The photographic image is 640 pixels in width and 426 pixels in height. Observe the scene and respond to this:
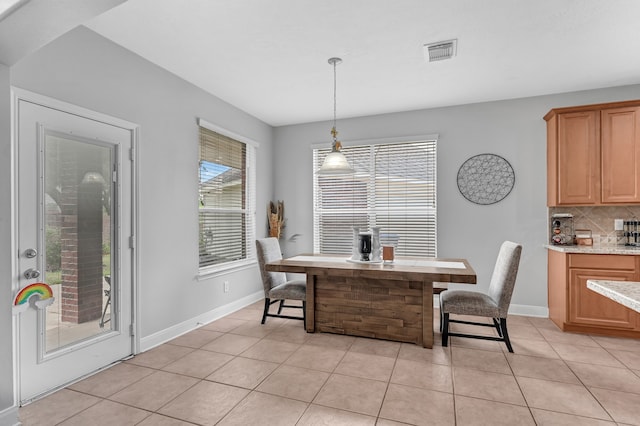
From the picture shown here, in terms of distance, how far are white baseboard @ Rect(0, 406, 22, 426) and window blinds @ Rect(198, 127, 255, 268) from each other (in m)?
2.10

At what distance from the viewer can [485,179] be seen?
434 centimetres

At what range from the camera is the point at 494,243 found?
14.2 ft

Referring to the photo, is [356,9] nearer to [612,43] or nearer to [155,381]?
[612,43]

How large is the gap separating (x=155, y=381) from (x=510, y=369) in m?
2.78

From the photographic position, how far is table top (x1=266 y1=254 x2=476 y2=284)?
113 inches

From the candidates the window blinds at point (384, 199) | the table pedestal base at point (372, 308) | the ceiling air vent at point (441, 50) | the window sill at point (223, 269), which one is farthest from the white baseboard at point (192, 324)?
the ceiling air vent at point (441, 50)

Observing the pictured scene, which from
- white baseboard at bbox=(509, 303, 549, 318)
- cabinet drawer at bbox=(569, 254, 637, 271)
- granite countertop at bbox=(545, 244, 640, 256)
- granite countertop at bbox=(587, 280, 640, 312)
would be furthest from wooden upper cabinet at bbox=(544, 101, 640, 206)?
granite countertop at bbox=(587, 280, 640, 312)

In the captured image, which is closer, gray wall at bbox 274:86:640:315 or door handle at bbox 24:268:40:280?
door handle at bbox 24:268:40:280

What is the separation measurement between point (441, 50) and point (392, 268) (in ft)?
6.50

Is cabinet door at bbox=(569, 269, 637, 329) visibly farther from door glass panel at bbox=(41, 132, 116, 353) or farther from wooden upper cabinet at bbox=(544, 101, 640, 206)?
door glass panel at bbox=(41, 132, 116, 353)

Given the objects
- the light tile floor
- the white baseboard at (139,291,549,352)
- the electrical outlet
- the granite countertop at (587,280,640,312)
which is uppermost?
the electrical outlet

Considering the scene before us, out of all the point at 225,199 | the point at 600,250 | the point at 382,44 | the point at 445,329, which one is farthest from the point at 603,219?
the point at 225,199

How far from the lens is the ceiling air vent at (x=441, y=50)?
2857 millimetres

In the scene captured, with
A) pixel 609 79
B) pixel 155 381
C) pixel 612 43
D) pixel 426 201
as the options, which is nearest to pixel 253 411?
pixel 155 381
